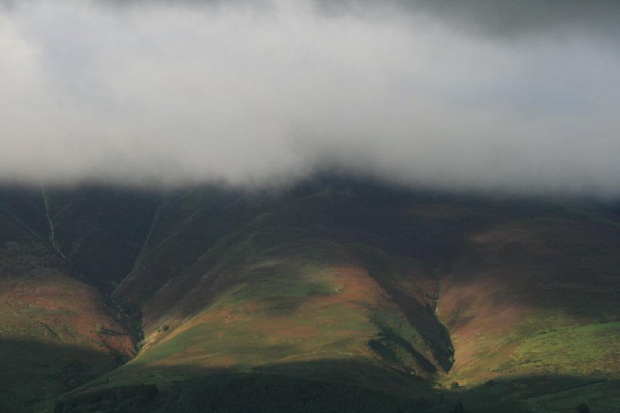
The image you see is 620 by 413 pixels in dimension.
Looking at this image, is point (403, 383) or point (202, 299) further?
point (202, 299)

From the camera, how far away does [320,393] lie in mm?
115875

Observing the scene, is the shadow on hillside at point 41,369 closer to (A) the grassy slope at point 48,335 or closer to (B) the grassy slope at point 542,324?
(A) the grassy slope at point 48,335

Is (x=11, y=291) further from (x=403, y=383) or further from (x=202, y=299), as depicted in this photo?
(x=403, y=383)

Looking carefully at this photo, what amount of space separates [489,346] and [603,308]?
98.8 feet

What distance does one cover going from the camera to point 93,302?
186 metres

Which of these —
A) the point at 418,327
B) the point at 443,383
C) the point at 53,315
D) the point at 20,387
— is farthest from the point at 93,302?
the point at 443,383

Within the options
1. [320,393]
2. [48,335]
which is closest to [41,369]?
[48,335]

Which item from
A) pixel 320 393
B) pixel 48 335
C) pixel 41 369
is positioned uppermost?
pixel 320 393

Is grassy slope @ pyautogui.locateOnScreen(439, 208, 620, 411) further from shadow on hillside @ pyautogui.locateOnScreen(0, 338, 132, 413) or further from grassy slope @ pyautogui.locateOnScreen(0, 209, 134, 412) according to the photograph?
grassy slope @ pyautogui.locateOnScreen(0, 209, 134, 412)

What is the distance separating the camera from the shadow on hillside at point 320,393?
10931 cm

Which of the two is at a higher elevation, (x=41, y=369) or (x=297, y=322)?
(x=297, y=322)

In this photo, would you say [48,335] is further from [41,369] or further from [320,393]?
[320,393]

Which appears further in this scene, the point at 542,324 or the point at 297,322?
the point at 297,322

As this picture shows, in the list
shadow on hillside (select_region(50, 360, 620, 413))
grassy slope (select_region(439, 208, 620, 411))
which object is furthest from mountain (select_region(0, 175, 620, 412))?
grassy slope (select_region(439, 208, 620, 411))
